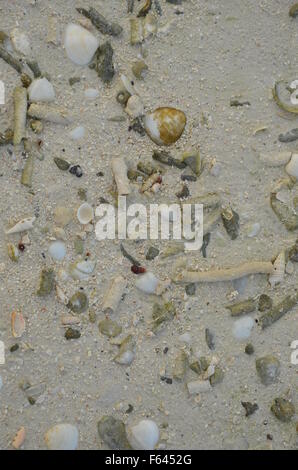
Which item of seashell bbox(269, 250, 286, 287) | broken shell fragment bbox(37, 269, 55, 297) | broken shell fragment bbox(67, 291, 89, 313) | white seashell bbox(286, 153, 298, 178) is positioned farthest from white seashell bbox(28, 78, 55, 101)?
seashell bbox(269, 250, 286, 287)

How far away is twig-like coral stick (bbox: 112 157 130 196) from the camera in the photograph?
2.59 m

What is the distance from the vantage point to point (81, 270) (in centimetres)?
Answer: 258

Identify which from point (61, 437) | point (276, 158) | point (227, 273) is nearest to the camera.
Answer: point (61, 437)

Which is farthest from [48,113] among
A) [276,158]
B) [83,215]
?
[276,158]

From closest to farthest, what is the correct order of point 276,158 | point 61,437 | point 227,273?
point 61,437 < point 227,273 < point 276,158

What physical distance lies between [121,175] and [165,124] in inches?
11.6

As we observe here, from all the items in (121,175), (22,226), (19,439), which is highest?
(121,175)

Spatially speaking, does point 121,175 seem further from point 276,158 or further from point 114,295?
point 276,158

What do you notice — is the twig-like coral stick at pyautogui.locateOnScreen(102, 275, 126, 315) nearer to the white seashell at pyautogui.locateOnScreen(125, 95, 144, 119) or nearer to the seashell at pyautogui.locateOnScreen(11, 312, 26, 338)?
the seashell at pyautogui.locateOnScreen(11, 312, 26, 338)

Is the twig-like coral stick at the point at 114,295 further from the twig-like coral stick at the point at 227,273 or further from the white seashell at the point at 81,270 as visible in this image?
the twig-like coral stick at the point at 227,273

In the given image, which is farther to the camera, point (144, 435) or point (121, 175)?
point (121, 175)

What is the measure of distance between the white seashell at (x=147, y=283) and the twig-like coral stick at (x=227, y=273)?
3.7 inches

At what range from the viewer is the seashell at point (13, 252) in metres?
2.54

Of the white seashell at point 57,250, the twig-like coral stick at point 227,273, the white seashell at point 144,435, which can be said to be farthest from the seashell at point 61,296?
the white seashell at point 144,435
